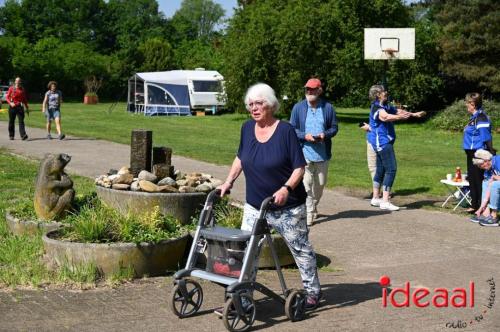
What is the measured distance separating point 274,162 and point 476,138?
615 centimetres

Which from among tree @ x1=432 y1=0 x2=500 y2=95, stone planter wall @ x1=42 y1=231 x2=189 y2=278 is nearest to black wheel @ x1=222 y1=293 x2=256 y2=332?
stone planter wall @ x1=42 y1=231 x2=189 y2=278

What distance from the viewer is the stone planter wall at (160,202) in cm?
807

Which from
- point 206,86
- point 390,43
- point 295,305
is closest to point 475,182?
point 295,305

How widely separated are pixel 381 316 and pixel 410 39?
70.6 ft

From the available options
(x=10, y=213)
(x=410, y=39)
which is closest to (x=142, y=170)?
(x=10, y=213)

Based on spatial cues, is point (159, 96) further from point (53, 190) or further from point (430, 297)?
point (430, 297)

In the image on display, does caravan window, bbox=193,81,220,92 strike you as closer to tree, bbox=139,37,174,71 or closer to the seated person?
tree, bbox=139,37,174,71

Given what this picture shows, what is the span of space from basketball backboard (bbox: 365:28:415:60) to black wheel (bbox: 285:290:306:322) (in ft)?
62.6

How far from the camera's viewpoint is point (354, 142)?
82.5 feet

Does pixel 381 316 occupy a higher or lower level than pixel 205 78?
lower

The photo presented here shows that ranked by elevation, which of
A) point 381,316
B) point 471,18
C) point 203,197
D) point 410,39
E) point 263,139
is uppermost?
point 471,18

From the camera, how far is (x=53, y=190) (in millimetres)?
8109

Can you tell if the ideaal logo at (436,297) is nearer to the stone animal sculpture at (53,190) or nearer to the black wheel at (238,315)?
the black wheel at (238,315)

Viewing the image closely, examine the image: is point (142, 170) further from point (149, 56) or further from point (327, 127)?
point (149, 56)
